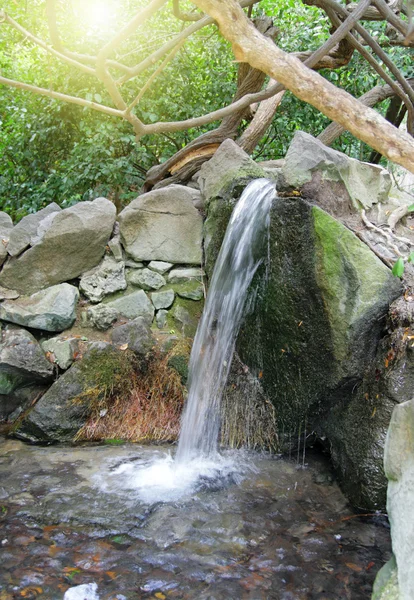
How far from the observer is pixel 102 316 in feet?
16.9

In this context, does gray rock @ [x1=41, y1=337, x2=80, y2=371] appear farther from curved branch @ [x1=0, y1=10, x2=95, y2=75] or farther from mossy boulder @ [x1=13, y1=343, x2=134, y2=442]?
curved branch @ [x1=0, y1=10, x2=95, y2=75]

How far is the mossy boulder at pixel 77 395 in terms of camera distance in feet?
15.1

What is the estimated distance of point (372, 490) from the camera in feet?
11.5

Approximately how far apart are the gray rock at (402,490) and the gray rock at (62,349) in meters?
3.22

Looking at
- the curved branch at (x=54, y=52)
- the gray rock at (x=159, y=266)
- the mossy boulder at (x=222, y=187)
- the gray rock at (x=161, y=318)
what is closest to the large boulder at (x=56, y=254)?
the gray rock at (x=159, y=266)

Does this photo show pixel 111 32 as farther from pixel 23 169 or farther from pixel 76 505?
pixel 76 505

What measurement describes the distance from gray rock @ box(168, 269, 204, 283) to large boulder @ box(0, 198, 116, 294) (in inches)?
33.9

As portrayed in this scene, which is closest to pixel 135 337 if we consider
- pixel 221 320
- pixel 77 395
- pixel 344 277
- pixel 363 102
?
pixel 77 395

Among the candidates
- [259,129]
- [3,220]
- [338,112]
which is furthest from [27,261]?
[338,112]

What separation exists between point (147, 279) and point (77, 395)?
1405 millimetres

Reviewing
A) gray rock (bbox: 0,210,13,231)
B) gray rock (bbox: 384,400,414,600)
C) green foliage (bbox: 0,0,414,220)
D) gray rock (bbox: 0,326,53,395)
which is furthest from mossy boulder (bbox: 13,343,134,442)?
gray rock (bbox: 384,400,414,600)

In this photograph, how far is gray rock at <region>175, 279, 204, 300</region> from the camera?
17.7 ft

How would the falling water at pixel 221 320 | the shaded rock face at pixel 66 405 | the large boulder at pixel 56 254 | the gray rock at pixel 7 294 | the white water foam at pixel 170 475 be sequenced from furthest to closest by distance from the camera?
the large boulder at pixel 56 254
the gray rock at pixel 7 294
the shaded rock face at pixel 66 405
the falling water at pixel 221 320
the white water foam at pixel 170 475

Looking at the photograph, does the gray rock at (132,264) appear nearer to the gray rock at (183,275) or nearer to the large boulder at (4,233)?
the gray rock at (183,275)
